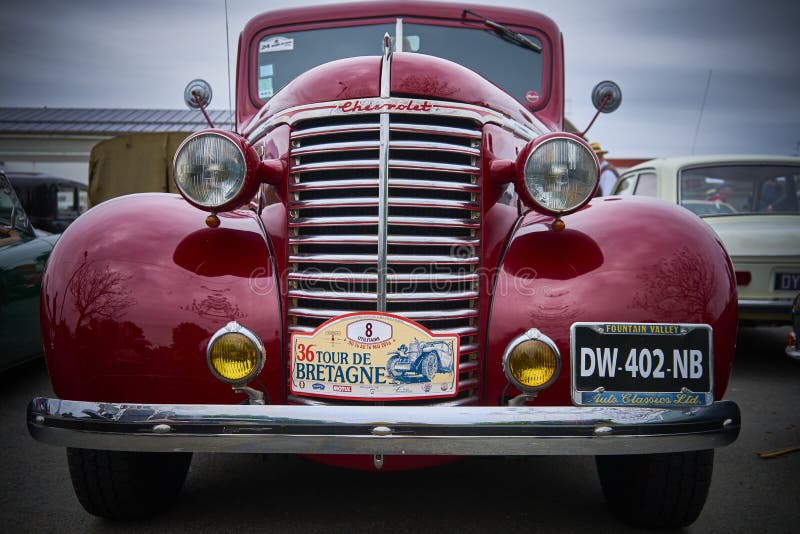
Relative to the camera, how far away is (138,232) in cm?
211

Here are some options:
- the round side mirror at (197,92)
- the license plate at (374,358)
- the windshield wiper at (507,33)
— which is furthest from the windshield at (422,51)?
the license plate at (374,358)

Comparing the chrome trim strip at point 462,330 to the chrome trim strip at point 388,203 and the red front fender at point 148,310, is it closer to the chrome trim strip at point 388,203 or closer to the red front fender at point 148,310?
the chrome trim strip at point 388,203

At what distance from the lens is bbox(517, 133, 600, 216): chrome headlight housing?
6.66ft

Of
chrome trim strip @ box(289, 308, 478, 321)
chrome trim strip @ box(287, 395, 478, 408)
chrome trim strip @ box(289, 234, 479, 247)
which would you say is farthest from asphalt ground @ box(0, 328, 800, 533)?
chrome trim strip @ box(289, 234, 479, 247)

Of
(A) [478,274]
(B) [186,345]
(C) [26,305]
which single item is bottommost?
(C) [26,305]

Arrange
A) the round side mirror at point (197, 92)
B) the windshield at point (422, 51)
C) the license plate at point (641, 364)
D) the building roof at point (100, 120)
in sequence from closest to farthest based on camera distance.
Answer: the license plate at point (641, 364)
the windshield at point (422, 51)
the round side mirror at point (197, 92)
the building roof at point (100, 120)

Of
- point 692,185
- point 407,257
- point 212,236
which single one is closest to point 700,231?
point 407,257

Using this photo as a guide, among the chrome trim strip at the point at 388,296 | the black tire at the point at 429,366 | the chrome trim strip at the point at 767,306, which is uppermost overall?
the chrome trim strip at the point at 388,296

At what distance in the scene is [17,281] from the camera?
13.9 feet

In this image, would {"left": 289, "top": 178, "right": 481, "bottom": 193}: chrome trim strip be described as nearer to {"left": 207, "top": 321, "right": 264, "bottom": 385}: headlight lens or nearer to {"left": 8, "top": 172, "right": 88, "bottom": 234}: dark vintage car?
{"left": 207, "top": 321, "right": 264, "bottom": 385}: headlight lens

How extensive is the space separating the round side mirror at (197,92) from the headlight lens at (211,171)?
7.26 ft

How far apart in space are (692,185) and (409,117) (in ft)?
14.6

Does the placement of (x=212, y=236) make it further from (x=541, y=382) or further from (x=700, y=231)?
(x=700, y=231)

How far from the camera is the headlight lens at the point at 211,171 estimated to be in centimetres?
206
